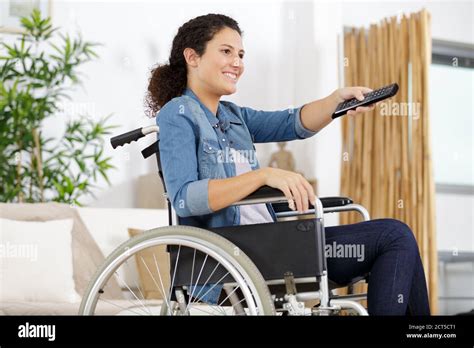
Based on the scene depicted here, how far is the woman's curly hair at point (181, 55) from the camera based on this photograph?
5.67 ft

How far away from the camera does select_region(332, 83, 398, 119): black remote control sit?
5.07 feet

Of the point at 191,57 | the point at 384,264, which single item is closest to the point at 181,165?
the point at 191,57

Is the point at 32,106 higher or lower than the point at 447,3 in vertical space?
lower

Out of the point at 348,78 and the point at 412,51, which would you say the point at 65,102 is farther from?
the point at 412,51

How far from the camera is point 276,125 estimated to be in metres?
1.85

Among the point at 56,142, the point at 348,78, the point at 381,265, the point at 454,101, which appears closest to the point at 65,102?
the point at 56,142

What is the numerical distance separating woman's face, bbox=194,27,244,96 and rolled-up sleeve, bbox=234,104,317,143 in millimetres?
141

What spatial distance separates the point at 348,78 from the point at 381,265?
2.64 meters

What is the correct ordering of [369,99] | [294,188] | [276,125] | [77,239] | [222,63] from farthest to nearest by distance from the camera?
[77,239] < [276,125] < [222,63] < [369,99] < [294,188]

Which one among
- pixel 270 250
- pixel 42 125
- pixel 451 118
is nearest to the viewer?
pixel 270 250

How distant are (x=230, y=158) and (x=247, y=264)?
0.30 metres

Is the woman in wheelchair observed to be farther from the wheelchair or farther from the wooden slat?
the wooden slat

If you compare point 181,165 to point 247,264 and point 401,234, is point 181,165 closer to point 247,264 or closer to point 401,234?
point 247,264

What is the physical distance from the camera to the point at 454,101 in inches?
176
